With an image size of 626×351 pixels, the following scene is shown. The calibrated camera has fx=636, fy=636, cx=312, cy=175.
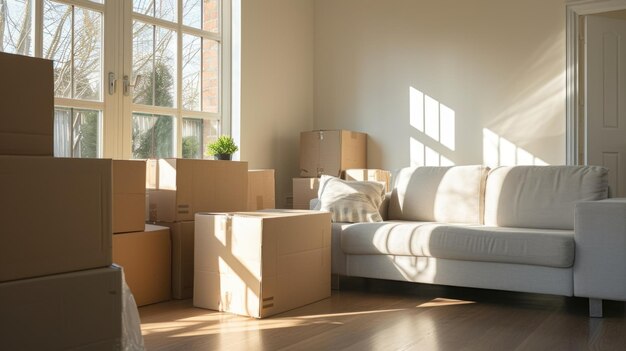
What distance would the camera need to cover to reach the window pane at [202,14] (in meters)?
5.00

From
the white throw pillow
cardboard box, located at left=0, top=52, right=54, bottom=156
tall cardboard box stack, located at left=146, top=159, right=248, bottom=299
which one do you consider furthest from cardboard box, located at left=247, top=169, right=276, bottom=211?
cardboard box, located at left=0, top=52, right=54, bottom=156

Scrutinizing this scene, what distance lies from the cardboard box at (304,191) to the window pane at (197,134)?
0.80 m

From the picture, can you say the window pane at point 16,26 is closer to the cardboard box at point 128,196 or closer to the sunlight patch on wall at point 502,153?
the cardboard box at point 128,196

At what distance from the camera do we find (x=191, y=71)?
5051 mm

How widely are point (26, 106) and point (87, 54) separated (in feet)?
8.85

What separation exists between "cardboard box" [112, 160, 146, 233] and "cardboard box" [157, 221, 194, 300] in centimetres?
24

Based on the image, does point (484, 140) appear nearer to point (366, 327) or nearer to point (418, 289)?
point (418, 289)

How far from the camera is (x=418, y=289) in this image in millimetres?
3984

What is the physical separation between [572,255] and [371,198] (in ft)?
4.54

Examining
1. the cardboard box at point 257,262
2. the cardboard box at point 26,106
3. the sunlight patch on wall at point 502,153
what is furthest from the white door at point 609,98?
the cardboard box at point 26,106

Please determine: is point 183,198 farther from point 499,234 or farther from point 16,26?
point 499,234

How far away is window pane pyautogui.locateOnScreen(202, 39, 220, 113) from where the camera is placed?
17.0ft

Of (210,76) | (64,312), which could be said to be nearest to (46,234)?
(64,312)

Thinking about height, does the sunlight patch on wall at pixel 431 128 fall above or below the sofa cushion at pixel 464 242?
above
